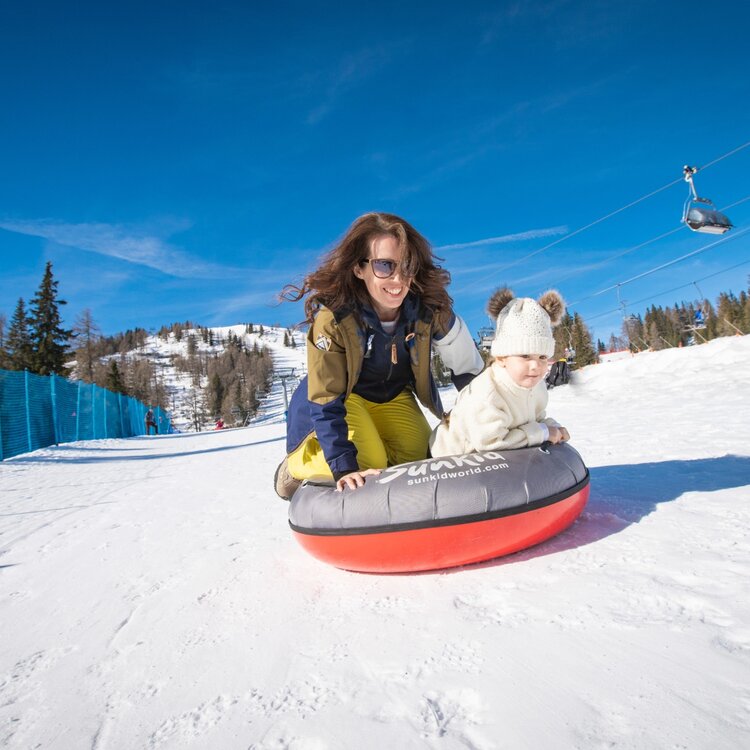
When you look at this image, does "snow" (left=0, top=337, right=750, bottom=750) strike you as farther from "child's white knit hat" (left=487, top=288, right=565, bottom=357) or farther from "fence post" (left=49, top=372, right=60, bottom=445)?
"fence post" (left=49, top=372, right=60, bottom=445)

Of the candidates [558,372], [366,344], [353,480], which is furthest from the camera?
[366,344]

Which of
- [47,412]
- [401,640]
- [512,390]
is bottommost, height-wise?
[401,640]

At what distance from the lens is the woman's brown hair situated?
2404mm

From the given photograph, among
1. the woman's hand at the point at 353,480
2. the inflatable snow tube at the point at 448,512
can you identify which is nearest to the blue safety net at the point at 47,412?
the woman's hand at the point at 353,480

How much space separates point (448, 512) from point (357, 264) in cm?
139

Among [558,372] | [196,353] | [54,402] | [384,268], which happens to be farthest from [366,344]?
[196,353]

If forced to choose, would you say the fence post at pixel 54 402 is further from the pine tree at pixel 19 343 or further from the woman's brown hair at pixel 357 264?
the pine tree at pixel 19 343

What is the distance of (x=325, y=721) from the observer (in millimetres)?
1030

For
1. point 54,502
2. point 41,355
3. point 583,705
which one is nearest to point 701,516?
point 583,705

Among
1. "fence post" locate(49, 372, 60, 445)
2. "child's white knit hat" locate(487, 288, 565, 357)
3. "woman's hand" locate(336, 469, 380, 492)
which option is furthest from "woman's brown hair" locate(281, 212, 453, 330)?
"fence post" locate(49, 372, 60, 445)

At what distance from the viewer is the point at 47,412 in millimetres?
11359

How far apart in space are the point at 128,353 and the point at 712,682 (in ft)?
501

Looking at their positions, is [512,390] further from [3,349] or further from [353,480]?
[3,349]

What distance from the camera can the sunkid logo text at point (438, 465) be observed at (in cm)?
184
